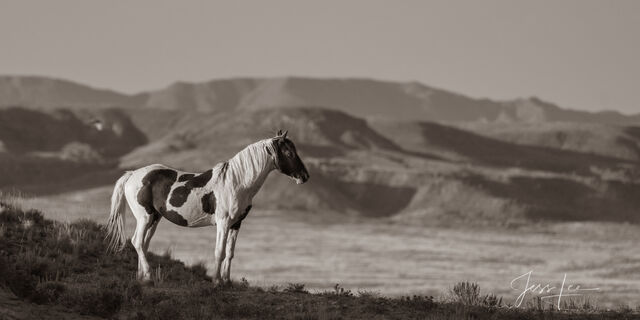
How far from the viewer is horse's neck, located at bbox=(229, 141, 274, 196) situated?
1464 centimetres

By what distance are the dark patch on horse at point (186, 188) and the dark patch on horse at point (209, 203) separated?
260mm

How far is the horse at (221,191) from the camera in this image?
1455 centimetres

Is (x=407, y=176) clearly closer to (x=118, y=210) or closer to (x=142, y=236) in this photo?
(x=118, y=210)

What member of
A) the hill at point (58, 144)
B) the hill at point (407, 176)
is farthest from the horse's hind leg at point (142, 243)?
the hill at point (58, 144)

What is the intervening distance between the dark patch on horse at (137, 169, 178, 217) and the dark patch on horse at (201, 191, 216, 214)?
89 cm

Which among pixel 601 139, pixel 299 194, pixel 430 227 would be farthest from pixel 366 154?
pixel 601 139

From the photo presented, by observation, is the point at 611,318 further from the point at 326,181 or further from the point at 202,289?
the point at 326,181

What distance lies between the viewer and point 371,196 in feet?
384

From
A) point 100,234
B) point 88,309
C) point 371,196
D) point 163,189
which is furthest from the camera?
point 371,196

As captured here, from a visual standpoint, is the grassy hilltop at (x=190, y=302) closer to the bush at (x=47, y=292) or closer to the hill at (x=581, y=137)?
the bush at (x=47, y=292)

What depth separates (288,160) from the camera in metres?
14.5

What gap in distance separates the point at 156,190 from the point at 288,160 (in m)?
2.45

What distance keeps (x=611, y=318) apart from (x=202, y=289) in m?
5.93

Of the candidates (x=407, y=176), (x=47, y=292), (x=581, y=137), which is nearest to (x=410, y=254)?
(x=47, y=292)
